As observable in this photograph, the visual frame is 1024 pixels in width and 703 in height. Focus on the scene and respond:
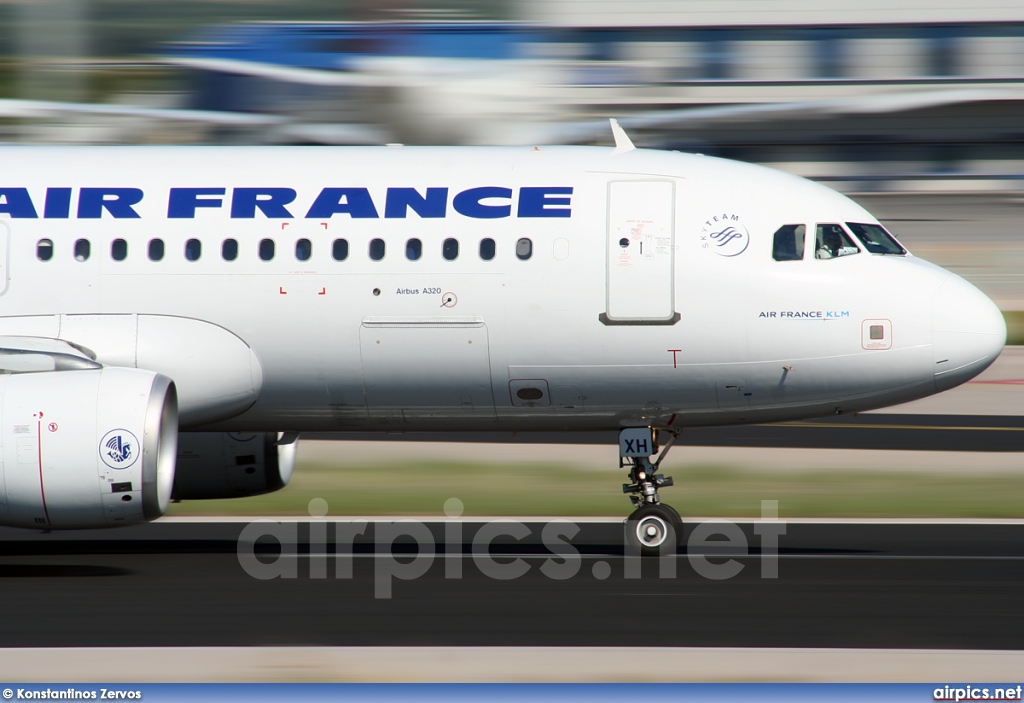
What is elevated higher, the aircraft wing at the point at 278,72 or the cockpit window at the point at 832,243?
the aircraft wing at the point at 278,72

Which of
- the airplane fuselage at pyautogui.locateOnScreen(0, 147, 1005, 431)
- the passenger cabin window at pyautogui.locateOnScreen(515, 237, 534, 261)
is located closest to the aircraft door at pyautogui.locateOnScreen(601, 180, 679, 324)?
the airplane fuselage at pyautogui.locateOnScreen(0, 147, 1005, 431)

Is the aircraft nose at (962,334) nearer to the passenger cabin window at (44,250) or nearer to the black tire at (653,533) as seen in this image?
the black tire at (653,533)

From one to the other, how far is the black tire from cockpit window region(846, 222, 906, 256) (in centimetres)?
291

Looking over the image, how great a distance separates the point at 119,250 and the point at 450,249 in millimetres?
2870

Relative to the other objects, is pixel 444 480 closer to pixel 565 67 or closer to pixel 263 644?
pixel 263 644

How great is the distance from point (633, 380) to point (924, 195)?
48.7m

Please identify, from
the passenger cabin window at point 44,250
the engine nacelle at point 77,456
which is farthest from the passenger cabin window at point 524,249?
the passenger cabin window at point 44,250

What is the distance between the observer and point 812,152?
192 ft

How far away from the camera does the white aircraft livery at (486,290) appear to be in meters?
11.2

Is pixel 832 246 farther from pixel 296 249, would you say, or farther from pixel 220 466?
pixel 220 466

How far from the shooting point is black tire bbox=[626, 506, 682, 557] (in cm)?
1173

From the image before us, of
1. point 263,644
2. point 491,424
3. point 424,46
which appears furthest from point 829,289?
point 424,46

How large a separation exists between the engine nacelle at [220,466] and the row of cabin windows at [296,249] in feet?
6.98

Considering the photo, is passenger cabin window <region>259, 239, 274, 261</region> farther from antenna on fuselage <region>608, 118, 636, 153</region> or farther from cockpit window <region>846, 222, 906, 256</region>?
cockpit window <region>846, 222, 906, 256</region>
